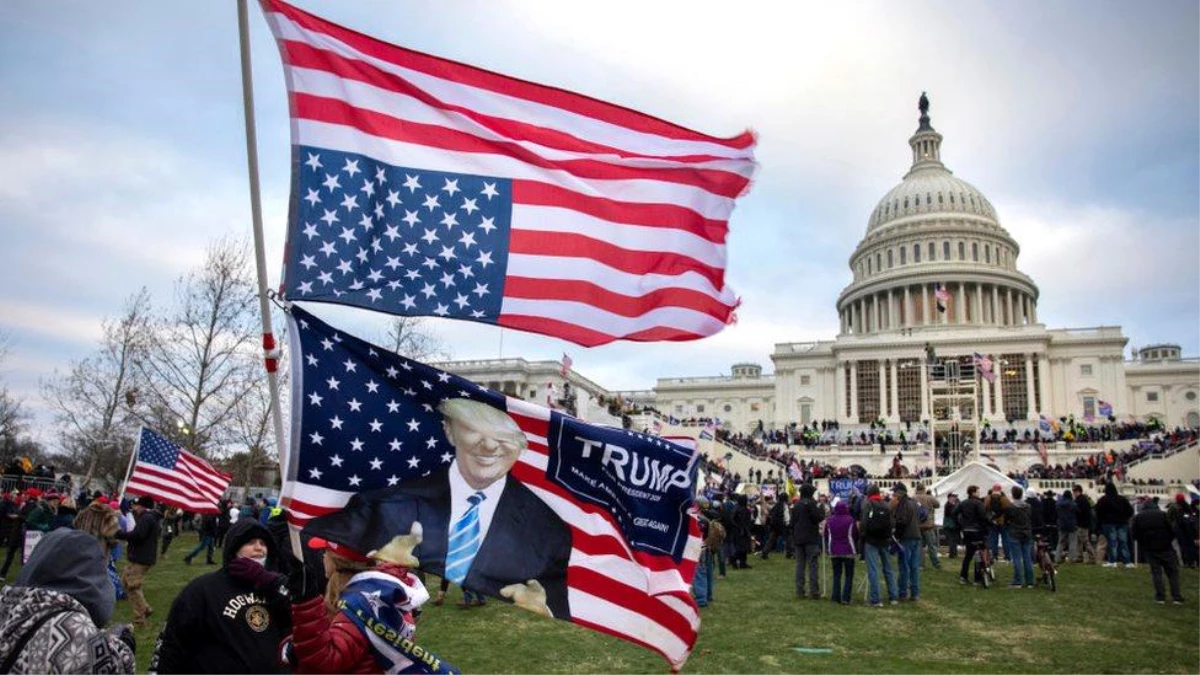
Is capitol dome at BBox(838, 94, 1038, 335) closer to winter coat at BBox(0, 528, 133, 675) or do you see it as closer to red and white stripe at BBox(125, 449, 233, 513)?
red and white stripe at BBox(125, 449, 233, 513)

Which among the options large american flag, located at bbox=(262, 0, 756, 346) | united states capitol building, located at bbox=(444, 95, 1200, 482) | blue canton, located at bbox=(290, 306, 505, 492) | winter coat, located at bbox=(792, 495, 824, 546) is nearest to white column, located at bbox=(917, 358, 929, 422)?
united states capitol building, located at bbox=(444, 95, 1200, 482)

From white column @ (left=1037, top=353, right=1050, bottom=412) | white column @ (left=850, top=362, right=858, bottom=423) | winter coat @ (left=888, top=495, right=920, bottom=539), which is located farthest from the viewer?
white column @ (left=850, top=362, right=858, bottom=423)

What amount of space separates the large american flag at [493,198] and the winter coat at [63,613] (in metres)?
1.70

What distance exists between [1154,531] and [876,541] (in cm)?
470

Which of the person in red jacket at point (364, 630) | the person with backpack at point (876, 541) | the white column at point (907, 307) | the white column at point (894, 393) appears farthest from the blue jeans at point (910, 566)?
the white column at point (907, 307)

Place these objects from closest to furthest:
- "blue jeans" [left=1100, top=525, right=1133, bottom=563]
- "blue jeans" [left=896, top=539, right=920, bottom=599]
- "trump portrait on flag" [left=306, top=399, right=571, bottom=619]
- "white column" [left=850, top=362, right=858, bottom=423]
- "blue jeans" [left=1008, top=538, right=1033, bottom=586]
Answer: "trump portrait on flag" [left=306, top=399, right=571, bottom=619] → "blue jeans" [left=896, top=539, right=920, bottom=599] → "blue jeans" [left=1008, top=538, right=1033, bottom=586] → "blue jeans" [left=1100, top=525, right=1133, bottom=563] → "white column" [left=850, top=362, right=858, bottom=423]

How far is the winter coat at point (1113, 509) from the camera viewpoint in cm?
1852

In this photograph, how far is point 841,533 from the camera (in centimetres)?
1393

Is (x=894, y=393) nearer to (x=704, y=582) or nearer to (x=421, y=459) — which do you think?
(x=704, y=582)

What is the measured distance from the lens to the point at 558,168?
5.80m

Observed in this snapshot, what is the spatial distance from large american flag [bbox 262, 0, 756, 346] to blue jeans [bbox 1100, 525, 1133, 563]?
17.6 meters

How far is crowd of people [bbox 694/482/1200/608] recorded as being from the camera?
13.9 m

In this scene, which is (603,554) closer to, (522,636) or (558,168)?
(558,168)

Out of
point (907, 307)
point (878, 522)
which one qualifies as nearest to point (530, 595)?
point (878, 522)
